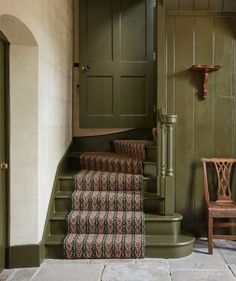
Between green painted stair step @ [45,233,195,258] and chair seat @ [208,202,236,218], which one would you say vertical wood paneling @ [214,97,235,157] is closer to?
chair seat @ [208,202,236,218]

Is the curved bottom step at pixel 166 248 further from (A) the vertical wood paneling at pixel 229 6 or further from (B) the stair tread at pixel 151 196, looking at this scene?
(A) the vertical wood paneling at pixel 229 6

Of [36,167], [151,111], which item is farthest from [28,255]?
[151,111]

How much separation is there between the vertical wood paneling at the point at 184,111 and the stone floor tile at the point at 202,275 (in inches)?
38.0

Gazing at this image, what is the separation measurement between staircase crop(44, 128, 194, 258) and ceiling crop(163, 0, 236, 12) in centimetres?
153

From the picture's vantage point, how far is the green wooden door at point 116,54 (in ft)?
17.1

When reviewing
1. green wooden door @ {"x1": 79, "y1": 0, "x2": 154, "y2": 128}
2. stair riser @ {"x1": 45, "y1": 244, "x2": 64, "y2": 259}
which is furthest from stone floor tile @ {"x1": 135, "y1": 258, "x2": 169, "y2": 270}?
green wooden door @ {"x1": 79, "y1": 0, "x2": 154, "y2": 128}

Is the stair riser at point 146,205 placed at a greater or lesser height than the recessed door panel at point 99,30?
lesser

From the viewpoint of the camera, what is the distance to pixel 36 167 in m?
3.43

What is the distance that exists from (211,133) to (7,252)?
2.38m

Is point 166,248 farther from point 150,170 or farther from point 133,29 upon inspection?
point 133,29

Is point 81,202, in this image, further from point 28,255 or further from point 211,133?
point 211,133

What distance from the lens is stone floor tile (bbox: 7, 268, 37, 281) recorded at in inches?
125

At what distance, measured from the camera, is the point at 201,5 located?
4090mm

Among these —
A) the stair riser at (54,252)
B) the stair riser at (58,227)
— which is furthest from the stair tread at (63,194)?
the stair riser at (54,252)
